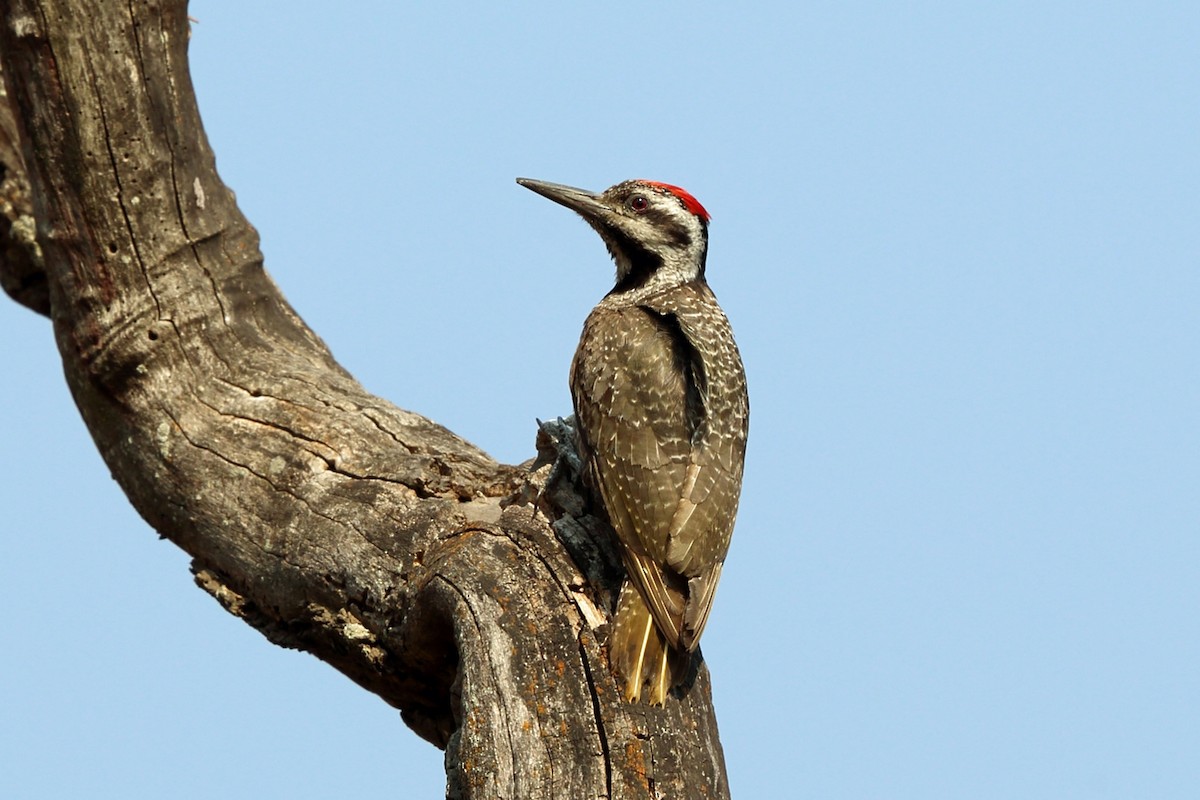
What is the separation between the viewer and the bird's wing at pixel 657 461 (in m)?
5.22

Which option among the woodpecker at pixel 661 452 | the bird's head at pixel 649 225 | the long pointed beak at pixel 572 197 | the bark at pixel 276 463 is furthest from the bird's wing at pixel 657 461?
the long pointed beak at pixel 572 197

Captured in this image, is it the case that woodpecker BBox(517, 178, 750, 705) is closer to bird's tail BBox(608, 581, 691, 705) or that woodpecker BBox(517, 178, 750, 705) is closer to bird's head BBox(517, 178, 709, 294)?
bird's tail BBox(608, 581, 691, 705)

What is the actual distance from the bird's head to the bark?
1350 millimetres

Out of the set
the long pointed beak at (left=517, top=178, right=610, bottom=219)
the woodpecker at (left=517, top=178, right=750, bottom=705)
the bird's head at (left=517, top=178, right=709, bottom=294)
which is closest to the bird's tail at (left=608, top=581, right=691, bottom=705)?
the woodpecker at (left=517, top=178, right=750, bottom=705)

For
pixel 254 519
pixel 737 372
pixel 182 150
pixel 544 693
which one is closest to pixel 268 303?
pixel 182 150

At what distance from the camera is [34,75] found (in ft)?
19.2

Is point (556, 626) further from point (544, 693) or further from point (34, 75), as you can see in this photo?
point (34, 75)

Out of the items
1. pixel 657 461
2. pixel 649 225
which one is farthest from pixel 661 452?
pixel 649 225

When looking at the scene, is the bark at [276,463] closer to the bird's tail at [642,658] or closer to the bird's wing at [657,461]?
the bird's tail at [642,658]

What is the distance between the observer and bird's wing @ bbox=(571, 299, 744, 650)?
206 inches

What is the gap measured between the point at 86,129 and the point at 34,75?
29 centimetres

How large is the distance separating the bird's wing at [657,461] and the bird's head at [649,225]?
822 millimetres

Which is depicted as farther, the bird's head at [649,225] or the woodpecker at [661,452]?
the bird's head at [649,225]

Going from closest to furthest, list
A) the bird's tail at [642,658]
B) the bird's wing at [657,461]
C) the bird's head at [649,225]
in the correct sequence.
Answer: the bird's tail at [642,658] → the bird's wing at [657,461] → the bird's head at [649,225]
